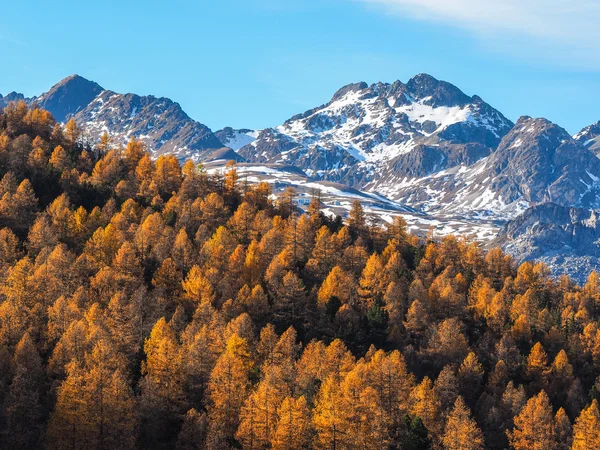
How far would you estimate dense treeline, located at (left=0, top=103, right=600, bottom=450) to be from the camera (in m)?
84.4

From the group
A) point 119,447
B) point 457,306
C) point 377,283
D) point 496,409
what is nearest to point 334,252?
point 377,283

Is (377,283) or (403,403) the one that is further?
(377,283)

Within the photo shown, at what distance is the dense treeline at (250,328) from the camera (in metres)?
84.4

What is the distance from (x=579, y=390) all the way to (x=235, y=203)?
323ft

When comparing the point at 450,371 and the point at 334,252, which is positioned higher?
the point at 334,252

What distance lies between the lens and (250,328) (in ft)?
352

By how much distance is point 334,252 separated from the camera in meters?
149

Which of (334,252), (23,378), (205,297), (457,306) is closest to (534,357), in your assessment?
(457,306)

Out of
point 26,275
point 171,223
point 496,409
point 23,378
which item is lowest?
point 496,409

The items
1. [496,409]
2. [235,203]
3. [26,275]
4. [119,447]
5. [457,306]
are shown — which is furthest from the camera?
[235,203]

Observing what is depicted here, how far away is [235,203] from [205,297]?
6455 cm

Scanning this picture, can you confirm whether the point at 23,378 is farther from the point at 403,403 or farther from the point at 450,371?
the point at 450,371

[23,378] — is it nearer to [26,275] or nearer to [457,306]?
[26,275]

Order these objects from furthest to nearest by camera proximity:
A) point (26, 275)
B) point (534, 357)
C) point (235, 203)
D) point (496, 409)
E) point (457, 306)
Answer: point (235, 203) < point (457, 306) < point (534, 357) < point (26, 275) < point (496, 409)
